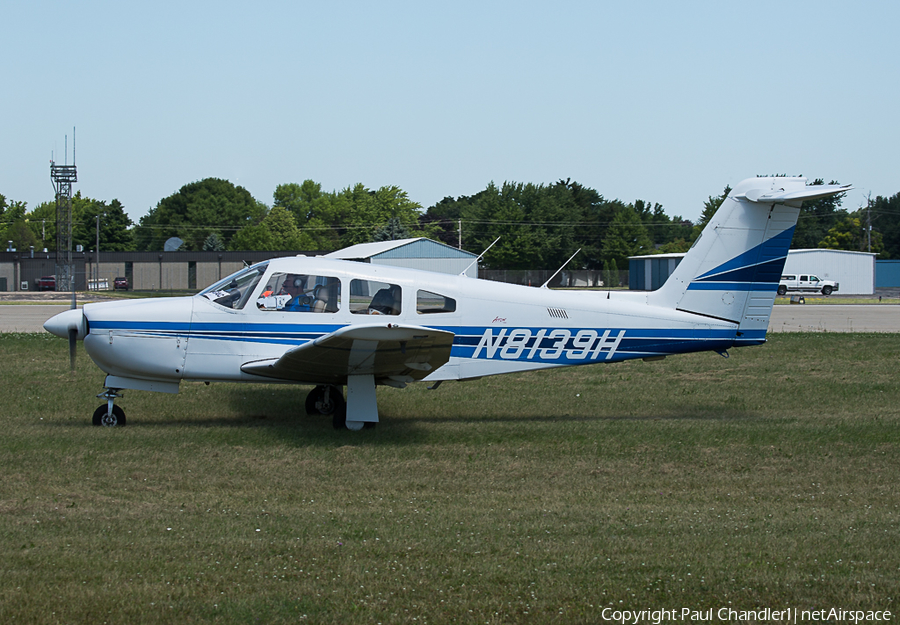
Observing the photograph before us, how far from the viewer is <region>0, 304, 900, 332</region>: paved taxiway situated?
22438 mm

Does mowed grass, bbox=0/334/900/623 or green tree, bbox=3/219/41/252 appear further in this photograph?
green tree, bbox=3/219/41/252

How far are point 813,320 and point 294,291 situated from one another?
72.5ft

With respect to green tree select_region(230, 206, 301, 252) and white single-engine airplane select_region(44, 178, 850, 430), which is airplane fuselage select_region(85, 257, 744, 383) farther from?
green tree select_region(230, 206, 301, 252)

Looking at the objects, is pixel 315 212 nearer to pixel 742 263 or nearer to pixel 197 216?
pixel 197 216

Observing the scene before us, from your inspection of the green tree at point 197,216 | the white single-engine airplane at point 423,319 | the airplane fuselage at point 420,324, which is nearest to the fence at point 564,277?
the green tree at point 197,216

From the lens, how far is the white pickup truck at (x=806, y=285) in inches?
1990

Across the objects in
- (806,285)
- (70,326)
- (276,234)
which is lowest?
(70,326)

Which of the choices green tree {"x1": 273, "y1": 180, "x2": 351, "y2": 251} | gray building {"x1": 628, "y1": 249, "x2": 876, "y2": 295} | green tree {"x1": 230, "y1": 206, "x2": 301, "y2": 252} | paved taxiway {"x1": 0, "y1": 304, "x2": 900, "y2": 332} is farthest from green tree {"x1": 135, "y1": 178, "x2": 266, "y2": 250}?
paved taxiway {"x1": 0, "y1": 304, "x2": 900, "y2": 332}

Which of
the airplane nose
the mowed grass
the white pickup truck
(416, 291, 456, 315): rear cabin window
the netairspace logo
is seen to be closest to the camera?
the netairspace logo

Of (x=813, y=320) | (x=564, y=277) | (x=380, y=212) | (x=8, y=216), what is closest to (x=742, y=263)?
(x=813, y=320)

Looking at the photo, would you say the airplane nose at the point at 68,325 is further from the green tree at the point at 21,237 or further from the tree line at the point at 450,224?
the green tree at the point at 21,237

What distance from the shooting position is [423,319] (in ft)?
30.6

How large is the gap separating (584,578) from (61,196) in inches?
2534

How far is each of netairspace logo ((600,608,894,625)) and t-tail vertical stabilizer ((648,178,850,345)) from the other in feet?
19.5
